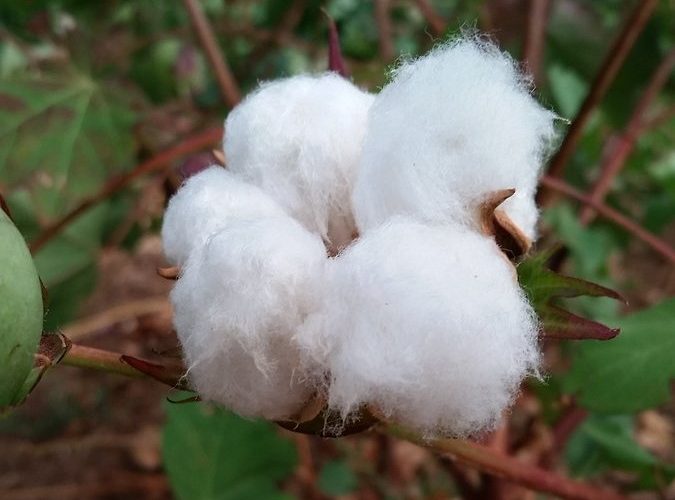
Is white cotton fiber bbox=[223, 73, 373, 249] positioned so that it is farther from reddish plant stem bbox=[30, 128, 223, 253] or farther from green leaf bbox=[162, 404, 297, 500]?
green leaf bbox=[162, 404, 297, 500]

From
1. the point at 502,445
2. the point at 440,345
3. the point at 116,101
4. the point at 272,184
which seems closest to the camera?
the point at 440,345

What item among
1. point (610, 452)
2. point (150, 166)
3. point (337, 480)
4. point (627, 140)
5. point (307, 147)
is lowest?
point (337, 480)

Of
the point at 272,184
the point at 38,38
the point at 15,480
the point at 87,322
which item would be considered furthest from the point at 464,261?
the point at 87,322

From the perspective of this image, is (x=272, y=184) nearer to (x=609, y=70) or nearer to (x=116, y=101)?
(x=609, y=70)

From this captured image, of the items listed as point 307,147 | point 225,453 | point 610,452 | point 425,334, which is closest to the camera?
point 425,334

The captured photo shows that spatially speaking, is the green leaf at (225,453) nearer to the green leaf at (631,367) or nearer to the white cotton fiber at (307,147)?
the green leaf at (631,367)

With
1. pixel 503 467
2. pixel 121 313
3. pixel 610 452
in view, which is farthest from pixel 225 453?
pixel 121 313

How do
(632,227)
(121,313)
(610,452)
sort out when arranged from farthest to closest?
(121,313) < (610,452) < (632,227)

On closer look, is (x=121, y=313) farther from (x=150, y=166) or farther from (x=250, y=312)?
(x=250, y=312)
